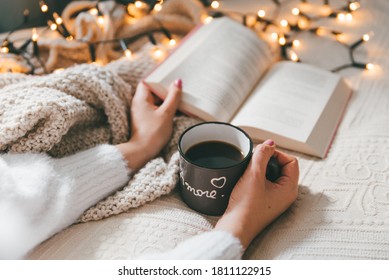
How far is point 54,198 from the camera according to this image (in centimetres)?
63

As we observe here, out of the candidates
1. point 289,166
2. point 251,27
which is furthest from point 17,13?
point 289,166

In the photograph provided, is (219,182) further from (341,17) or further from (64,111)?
(341,17)

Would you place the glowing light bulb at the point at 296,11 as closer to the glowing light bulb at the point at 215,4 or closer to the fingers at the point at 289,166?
the glowing light bulb at the point at 215,4

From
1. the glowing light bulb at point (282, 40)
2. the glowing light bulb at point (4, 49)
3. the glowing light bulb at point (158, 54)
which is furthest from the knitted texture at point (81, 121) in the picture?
the glowing light bulb at point (282, 40)

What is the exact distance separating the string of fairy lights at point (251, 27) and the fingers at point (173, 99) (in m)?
0.16

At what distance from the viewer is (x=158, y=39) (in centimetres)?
110

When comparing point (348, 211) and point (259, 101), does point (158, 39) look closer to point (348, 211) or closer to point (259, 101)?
point (259, 101)

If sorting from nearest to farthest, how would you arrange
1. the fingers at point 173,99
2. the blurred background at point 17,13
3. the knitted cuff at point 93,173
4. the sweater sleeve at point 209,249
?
the sweater sleeve at point 209,249 → the knitted cuff at point 93,173 → the fingers at point 173,99 → the blurred background at point 17,13

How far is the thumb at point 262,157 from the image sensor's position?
65cm

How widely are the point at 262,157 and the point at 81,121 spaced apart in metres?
0.34

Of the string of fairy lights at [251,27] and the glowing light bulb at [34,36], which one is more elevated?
the glowing light bulb at [34,36]

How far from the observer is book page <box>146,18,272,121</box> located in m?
0.84
